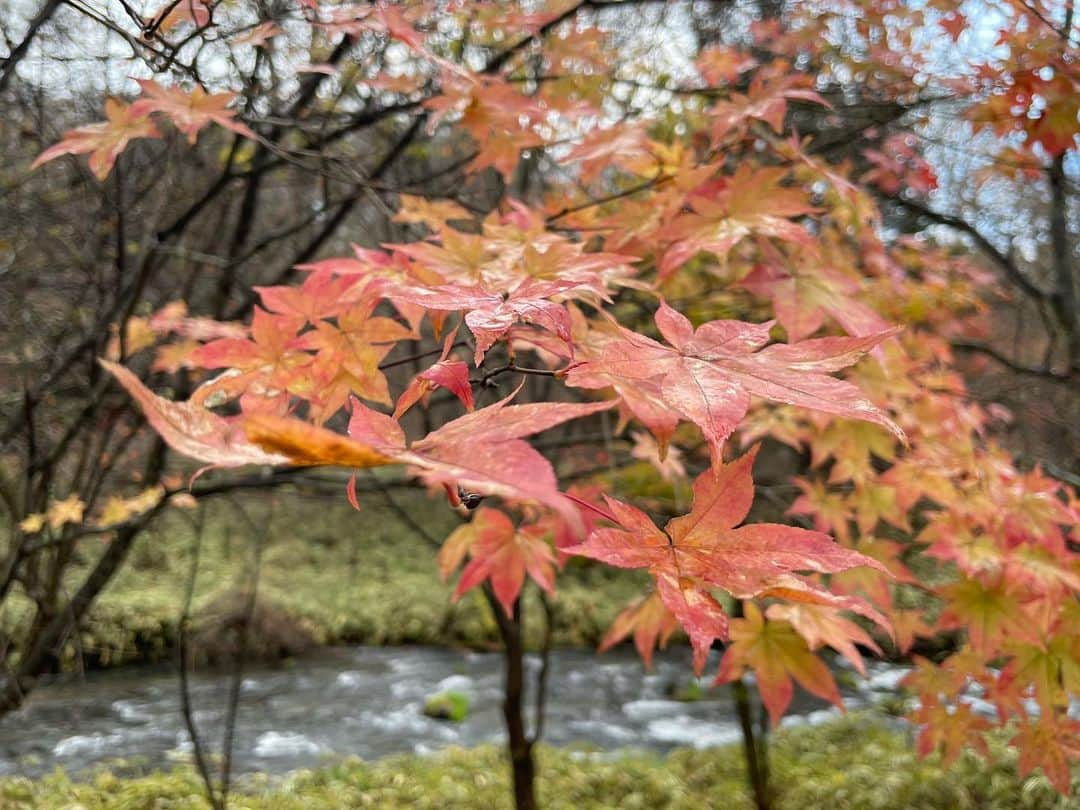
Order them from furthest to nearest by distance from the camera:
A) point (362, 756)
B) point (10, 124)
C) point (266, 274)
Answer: point (362, 756), point (266, 274), point (10, 124)

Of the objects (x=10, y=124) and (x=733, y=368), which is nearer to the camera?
(x=733, y=368)

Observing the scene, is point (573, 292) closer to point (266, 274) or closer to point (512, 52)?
point (512, 52)

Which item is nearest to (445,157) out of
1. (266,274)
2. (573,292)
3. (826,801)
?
(266,274)

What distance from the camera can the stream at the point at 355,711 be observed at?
4.41m

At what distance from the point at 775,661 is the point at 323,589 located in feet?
24.1

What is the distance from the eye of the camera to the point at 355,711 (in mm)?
5469

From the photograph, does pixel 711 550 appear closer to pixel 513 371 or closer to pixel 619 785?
pixel 513 371

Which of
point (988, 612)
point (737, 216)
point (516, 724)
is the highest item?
point (737, 216)

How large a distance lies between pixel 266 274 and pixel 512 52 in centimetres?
225

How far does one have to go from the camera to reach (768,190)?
51.4 inches

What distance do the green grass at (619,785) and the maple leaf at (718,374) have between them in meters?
2.61

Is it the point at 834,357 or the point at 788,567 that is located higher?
the point at 834,357

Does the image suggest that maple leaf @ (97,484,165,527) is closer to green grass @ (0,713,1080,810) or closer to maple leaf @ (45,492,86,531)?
maple leaf @ (45,492,86,531)

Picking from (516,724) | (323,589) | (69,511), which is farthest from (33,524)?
(323,589)
